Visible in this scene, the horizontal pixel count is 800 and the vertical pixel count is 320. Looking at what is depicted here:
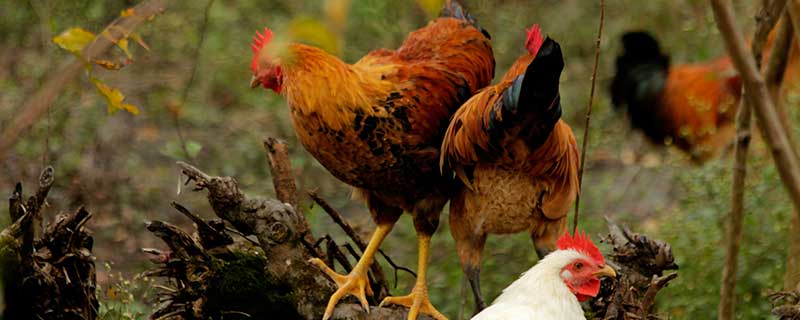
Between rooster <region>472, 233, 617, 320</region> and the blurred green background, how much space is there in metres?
1.59

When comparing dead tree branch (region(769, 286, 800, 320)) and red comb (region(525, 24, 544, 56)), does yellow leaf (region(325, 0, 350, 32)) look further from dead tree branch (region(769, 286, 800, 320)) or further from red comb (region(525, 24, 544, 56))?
red comb (region(525, 24, 544, 56))

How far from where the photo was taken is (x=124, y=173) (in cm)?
713

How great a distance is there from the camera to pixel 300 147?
7.36 metres

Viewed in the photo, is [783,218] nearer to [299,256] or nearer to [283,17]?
[299,256]

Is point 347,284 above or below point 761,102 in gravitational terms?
below

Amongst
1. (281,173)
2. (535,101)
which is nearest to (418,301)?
(281,173)

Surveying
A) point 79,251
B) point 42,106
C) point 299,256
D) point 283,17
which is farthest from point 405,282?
point 42,106

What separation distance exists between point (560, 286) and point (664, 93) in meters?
4.20

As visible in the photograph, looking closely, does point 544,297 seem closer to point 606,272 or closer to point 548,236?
point 606,272

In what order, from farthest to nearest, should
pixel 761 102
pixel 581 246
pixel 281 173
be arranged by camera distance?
pixel 281 173 < pixel 581 246 < pixel 761 102

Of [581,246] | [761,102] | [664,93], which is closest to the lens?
[761,102]

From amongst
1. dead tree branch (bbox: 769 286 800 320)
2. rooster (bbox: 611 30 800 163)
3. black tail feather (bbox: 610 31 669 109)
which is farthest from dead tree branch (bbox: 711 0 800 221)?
black tail feather (bbox: 610 31 669 109)

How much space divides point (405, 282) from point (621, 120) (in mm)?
2752

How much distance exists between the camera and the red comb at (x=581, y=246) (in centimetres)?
364
